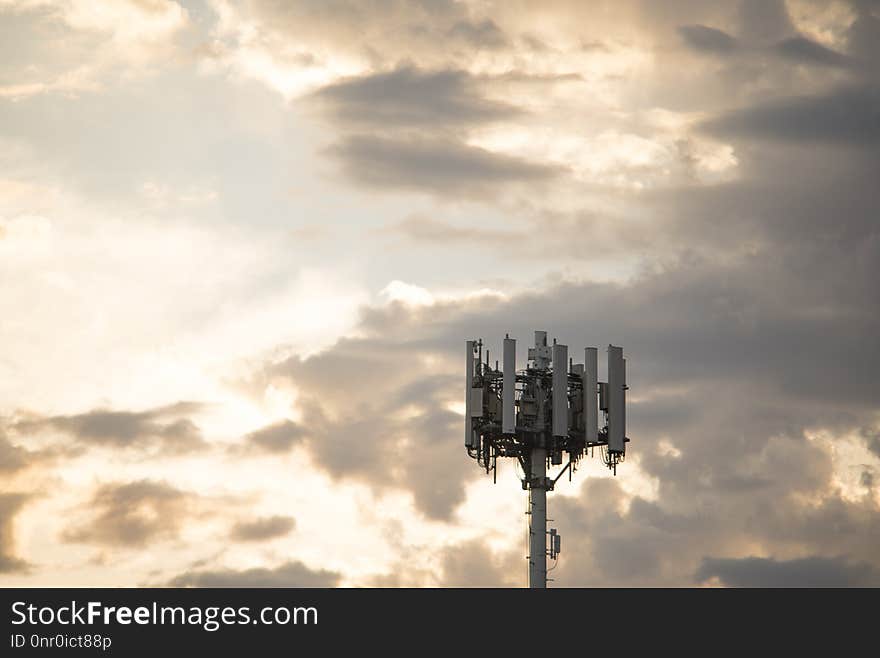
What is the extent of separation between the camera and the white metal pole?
130 m

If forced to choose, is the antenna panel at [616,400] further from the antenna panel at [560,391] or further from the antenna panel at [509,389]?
the antenna panel at [509,389]

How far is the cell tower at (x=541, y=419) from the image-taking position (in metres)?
130

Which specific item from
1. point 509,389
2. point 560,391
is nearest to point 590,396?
point 560,391

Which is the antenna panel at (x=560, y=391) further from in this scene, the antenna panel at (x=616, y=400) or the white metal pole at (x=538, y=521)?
the antenna panel at (x=616, y=400)

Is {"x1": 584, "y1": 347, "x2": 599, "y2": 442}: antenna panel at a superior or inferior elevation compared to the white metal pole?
superior

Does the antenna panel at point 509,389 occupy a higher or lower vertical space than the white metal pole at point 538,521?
higher

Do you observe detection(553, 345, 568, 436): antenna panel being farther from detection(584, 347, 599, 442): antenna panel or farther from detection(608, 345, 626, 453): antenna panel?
detection(608, 345, 626, 453): antenna panel

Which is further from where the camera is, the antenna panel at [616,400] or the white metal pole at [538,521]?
the antenna panel at [616,400]

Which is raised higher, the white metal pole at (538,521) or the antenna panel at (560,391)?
the antenna panel at (560,391)

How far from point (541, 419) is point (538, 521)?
24.3 ft
